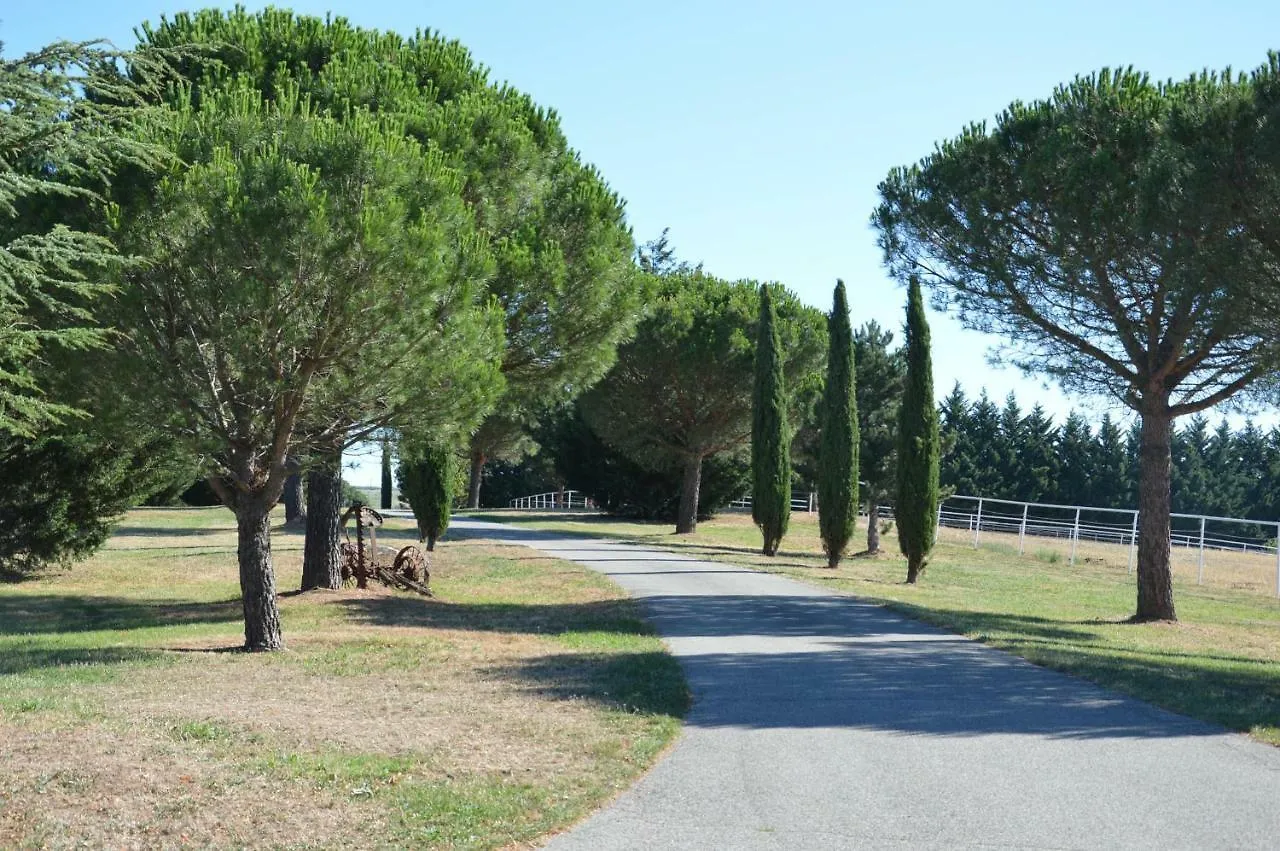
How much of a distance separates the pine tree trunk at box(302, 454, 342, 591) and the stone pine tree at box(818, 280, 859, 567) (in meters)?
12.2

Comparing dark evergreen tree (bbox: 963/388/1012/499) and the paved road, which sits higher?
dark evergreen tree (bbox: 963/388/1012/499)

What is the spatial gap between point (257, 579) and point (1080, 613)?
1229 cm

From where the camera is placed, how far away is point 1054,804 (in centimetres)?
583

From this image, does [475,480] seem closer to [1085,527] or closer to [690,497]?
[690,497]

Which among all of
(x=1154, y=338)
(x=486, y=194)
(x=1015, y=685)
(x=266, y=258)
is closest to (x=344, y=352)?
(x=266, y=258)

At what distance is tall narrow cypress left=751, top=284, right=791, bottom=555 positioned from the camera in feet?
91.9

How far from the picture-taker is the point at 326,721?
7.80 m

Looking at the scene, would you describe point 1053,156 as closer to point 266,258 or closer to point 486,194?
point 486,194

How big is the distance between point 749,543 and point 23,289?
82.7 feet

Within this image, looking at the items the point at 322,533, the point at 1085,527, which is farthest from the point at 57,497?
the point at 1085,527

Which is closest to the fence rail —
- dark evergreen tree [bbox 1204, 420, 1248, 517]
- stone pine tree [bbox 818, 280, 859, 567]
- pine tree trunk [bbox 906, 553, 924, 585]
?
dark evergreen tree [bbox 1204, 420, 1248, 517]

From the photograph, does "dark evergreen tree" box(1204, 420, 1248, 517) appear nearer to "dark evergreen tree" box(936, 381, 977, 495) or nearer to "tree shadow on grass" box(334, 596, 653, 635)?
"dark evergreen tree" box(936, 381, 977, 495)

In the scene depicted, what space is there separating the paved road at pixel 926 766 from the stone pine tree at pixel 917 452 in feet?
35.5

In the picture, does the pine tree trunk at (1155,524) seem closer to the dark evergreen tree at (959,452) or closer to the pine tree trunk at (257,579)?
the pine tree trunk at (257,579)
